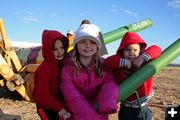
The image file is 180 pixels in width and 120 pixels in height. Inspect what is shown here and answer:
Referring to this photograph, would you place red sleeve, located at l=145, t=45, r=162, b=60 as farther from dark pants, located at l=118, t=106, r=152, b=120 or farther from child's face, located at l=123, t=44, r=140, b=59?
dark pants, located at l=118, t=106, r=152, b=120

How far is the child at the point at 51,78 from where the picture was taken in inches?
122

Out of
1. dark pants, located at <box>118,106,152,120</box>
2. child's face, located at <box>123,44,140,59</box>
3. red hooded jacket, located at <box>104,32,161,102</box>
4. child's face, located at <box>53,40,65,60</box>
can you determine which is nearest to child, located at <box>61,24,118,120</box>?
red hooded jacket, located at <box>104,32,161,102</box>

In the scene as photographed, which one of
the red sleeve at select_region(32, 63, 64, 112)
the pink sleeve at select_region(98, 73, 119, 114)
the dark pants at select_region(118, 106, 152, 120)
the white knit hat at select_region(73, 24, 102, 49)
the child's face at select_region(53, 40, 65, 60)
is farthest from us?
the dark pants at select_region(118, 106, 152, 120)

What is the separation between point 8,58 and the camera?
33.6 ft

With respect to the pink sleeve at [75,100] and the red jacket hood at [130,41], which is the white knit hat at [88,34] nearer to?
the pink sleeve at [75,100]

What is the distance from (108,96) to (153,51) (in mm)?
Answer: 695

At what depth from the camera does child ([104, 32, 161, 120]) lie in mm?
3191

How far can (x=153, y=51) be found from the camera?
3295mm

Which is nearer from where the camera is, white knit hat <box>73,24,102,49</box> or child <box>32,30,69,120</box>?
white knit hat <box>73,24,102,49</box>

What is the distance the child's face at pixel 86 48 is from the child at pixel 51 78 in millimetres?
336

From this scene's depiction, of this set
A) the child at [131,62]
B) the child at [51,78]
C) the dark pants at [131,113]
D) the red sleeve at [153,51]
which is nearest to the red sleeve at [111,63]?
the child at [131,62]

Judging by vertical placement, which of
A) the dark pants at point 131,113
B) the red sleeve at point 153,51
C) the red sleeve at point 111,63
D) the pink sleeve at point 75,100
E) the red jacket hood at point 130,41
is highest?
the red jacket hood at point 130,41

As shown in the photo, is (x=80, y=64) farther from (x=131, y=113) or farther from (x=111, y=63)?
(x=131, y=113)

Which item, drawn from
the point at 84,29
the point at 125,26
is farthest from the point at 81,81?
the point at 125,26
